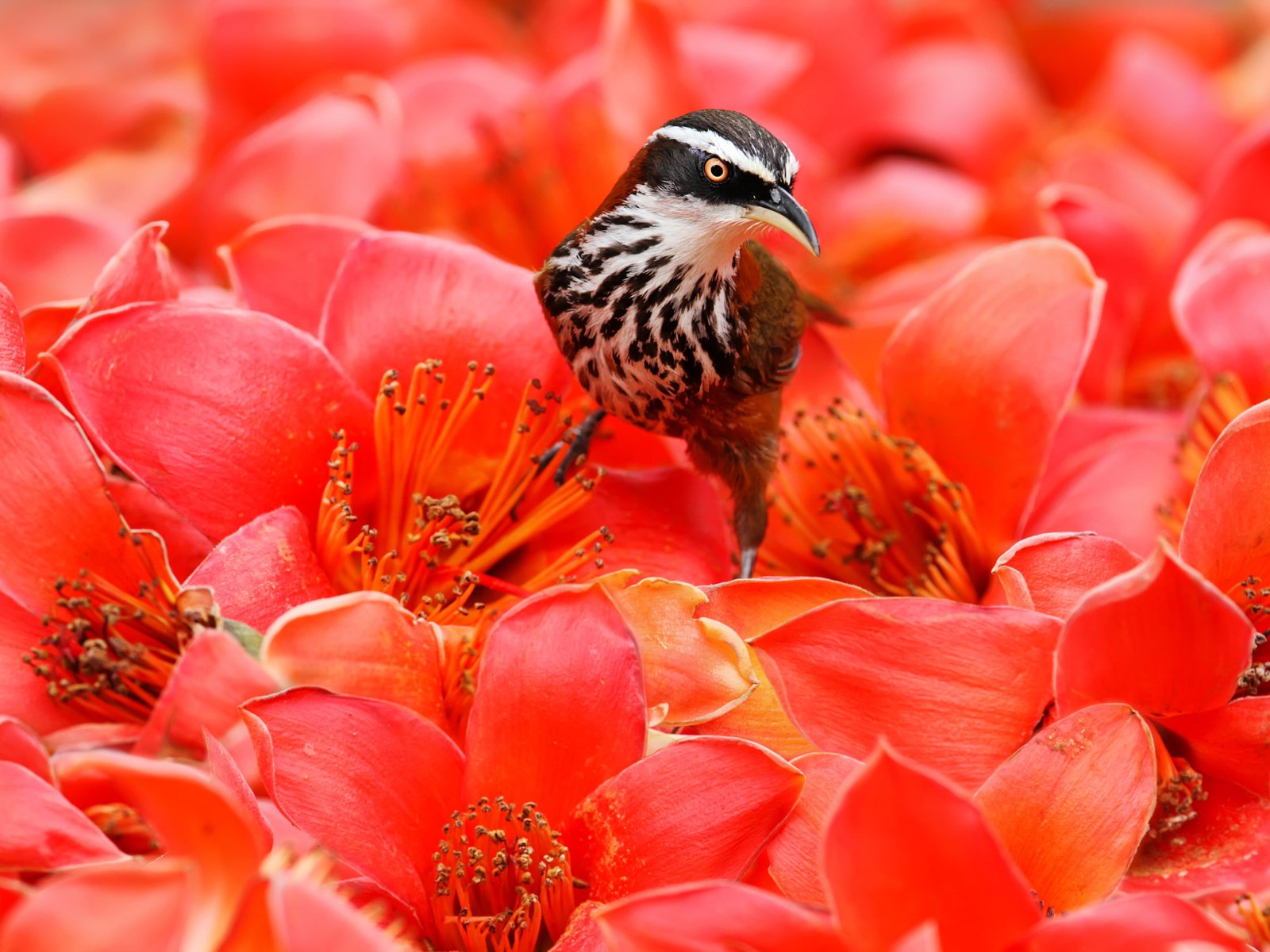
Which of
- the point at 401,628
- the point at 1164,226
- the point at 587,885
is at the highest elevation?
the point at 1164,226

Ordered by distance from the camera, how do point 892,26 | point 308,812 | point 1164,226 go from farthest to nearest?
point 892,26 → point 1164,226 → point 308,812

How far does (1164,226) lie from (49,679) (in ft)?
3.14

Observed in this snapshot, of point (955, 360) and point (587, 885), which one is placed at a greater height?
point (955, 360)

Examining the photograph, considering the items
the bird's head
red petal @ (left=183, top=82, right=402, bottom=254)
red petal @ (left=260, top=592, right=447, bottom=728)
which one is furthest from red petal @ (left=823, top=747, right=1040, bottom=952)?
red petal @ (left=183, top=82, right=402, bottom=254)

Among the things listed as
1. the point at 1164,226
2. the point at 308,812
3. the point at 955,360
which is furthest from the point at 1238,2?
the point at 308,812

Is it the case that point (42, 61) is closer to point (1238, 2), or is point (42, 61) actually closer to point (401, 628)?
point (401, 628)

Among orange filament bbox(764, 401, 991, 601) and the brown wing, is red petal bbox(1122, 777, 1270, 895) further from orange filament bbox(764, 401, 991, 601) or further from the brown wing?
the brown wing

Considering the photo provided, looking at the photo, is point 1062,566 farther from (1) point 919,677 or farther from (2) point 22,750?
(2) point 22,750

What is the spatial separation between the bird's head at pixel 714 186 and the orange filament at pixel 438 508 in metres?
0.13

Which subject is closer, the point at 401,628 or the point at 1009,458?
the point at 401,628

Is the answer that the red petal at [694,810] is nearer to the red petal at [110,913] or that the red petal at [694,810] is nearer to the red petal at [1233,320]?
the red petal at [110,913]

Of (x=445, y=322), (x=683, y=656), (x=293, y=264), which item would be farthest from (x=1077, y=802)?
(x=293, y=264)

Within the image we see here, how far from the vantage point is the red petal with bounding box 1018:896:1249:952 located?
19.3 inches

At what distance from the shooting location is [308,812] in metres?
0.57
